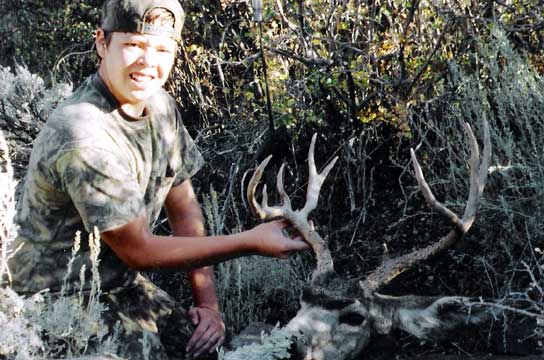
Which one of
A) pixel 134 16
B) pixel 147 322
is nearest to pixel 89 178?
pixel 134 16

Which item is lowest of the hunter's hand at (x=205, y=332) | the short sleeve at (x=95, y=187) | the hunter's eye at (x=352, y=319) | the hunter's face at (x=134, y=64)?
the hunter's hand at (x=205, y=332)

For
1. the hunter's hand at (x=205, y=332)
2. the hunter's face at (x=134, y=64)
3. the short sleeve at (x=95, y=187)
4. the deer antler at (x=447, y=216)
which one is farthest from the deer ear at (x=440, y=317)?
the hunter's face at (x=134, y=64)

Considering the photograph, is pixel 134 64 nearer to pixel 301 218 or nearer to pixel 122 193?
pixel 122 193

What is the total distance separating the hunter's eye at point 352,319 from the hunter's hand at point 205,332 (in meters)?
0.54

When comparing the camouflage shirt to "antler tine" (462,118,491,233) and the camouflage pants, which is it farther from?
"antler tine" (462,118,491,233)

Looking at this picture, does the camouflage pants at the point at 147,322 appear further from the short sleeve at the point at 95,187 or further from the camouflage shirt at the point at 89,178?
the short sleeve at the point at 95,187

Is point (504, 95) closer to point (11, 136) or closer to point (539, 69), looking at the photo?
point (539, 69)

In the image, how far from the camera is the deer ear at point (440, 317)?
4.21 metres

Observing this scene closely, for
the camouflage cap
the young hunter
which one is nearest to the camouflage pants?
the young hunter

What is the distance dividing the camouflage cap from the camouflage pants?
3.61 feet

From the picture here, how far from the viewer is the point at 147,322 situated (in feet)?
13.4

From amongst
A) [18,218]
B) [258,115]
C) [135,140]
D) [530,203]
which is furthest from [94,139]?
[258,115]

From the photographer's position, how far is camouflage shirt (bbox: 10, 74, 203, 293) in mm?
3592

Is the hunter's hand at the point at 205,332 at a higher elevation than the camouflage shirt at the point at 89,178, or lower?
lower
